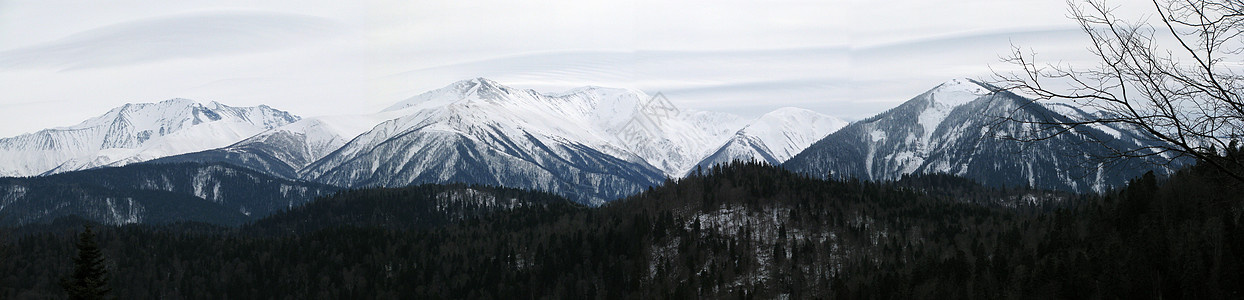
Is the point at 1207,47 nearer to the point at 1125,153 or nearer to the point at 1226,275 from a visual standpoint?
the point at 1125,153

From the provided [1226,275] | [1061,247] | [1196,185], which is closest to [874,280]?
[1061,247]

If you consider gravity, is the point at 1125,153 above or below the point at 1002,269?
above

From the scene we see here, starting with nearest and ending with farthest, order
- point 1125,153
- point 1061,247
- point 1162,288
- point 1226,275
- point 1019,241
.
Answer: point 1125,153 < point 1226,275 < point 1162,288 < point 1061,247 < point 1019,241

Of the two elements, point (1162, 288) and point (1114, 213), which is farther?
point (1114, 213)

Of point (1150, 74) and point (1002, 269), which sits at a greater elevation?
point (1150, 74)

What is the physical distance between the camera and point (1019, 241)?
19662 centimetres

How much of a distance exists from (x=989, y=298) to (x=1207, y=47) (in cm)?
15387

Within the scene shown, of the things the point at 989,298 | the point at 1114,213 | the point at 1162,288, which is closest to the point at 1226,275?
the point at 1162,288

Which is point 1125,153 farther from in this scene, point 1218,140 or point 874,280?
point 874,280

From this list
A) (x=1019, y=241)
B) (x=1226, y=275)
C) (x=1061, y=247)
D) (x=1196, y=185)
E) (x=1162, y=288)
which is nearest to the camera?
(x=1226, y=275)

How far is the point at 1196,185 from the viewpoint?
153625mm

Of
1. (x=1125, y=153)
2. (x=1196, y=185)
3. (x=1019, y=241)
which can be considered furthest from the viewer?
(x=1019, y=241)

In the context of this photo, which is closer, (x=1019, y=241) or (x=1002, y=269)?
(x=1002, y=269)

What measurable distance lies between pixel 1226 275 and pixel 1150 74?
340 ft
